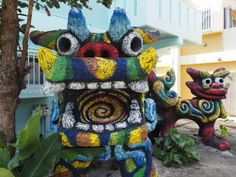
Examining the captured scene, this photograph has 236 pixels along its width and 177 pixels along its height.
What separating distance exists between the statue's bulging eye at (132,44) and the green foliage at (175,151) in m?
2.63

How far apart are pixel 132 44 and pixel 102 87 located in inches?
19.5

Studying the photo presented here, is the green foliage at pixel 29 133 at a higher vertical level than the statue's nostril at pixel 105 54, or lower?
lower

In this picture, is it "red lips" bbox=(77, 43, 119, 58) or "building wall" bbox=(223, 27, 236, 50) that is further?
"building wall" bbox=(223, 27, 236, 50)

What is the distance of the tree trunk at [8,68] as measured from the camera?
2471 millimetres

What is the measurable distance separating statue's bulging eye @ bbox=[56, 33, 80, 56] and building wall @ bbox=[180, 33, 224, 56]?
12.5 meters

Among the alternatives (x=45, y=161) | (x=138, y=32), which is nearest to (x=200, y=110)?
(x=138, y=32)

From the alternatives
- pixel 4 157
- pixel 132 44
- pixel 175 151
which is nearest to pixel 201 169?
pixel 175 151

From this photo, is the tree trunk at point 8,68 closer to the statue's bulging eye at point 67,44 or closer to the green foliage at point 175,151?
the statue's bulging eye at point 67,44

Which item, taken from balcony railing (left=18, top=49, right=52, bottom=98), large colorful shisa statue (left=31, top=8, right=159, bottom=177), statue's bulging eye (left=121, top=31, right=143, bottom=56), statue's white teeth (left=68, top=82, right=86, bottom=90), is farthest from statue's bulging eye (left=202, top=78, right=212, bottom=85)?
statue's white teeth (left=68, top=82, right=86, bottom=90)

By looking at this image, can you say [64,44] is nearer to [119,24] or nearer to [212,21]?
[119,24]

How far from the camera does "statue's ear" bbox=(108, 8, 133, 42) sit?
8.34 ft

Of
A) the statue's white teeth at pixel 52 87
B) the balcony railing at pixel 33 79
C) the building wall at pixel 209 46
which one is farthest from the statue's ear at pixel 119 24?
the building wall at pixel 209 46

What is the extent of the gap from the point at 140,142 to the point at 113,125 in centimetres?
28

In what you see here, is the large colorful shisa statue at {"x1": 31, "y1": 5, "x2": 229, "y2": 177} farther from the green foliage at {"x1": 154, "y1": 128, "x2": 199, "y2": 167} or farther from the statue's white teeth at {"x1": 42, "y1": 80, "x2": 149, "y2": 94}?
the green foliage at {"x1": 154, "y1": 128, "x2": 199, "y2": 167}
